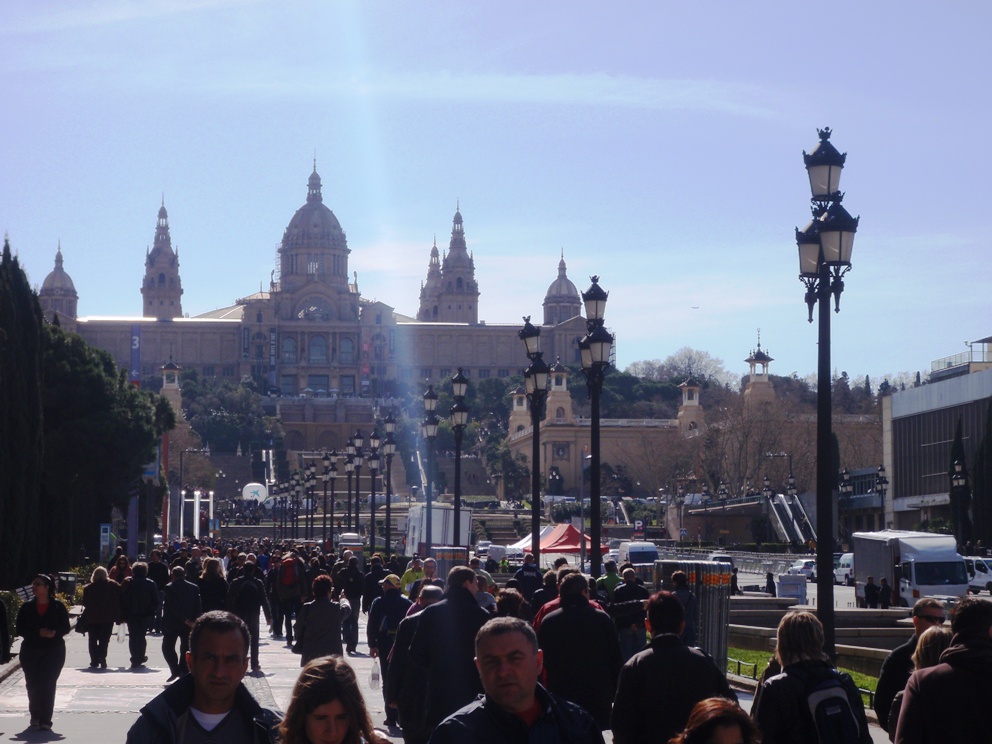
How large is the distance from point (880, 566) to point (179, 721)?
107 feet

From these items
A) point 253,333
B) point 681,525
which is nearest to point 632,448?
point 681,525

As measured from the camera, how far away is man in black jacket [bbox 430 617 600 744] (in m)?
5.02

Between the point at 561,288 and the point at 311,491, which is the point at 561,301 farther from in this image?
the point at 311,491

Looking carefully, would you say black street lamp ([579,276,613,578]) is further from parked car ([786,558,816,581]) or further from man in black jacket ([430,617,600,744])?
parked car ([786,558,816,581])

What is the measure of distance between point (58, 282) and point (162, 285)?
1330 centimetres

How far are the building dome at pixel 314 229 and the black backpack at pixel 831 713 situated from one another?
16799 centimetres

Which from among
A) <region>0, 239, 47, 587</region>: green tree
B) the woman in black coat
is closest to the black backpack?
the woman in black coat

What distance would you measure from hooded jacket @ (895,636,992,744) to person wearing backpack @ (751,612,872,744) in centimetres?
19

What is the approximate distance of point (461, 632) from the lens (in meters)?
8.98

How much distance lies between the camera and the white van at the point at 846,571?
159ft

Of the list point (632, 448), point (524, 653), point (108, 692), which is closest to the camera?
point (524, 653)

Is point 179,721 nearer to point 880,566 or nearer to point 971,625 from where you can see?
point 971,625

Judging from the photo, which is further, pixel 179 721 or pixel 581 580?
pixel 581 580

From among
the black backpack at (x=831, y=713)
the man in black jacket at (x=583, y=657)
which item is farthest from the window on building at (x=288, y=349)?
the black backpack at (x=831, y=713)
